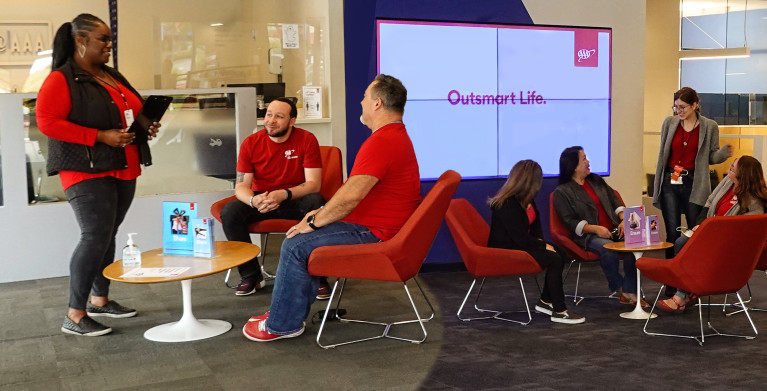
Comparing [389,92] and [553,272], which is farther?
[553,272]

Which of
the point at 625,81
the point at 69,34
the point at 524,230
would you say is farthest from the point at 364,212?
the point at 625,81

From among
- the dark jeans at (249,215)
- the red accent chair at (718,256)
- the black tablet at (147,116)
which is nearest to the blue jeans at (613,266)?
the red accent chair at (718,256)

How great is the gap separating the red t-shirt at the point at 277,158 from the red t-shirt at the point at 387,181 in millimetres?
1324

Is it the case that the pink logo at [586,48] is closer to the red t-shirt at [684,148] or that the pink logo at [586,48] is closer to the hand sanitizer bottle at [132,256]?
the red t-shirt at [684,148]

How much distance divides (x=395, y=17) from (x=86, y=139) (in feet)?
9.04

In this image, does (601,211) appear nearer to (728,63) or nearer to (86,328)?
(86,328)

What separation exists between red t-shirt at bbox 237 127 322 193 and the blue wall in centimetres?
79

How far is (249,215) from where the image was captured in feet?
17.9

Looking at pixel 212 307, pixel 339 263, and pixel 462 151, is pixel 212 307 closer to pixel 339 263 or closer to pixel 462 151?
pixel 339 263

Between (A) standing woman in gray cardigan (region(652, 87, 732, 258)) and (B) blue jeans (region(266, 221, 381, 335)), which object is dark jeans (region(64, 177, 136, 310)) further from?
(A) standing woman in gray cardigan (region(652, 87, 732, 258))

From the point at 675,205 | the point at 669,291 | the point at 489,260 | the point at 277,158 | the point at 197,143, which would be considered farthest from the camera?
→ the point at 197,143

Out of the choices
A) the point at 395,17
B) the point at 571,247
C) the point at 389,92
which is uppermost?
the point at 395,17

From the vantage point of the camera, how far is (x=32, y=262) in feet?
19.8

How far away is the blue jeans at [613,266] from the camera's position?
5.17 m
